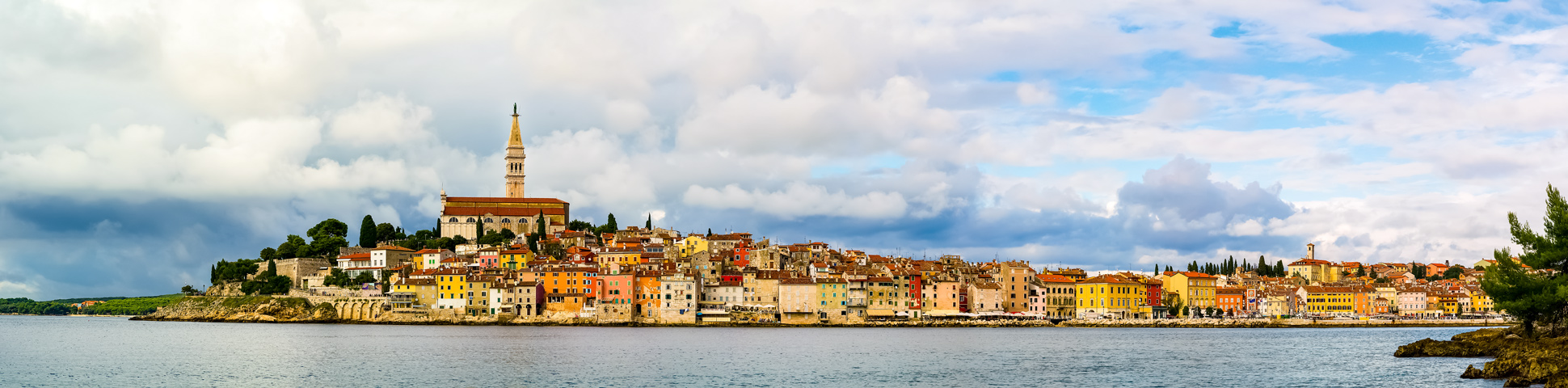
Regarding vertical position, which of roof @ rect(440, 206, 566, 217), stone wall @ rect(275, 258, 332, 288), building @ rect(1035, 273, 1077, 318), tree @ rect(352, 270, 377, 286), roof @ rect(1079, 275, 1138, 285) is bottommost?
building @ rect(1035, 273, 1077, 318)

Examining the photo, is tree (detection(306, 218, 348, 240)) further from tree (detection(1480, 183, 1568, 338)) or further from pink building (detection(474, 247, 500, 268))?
tree (detection(1480, 183, 1568, 338))

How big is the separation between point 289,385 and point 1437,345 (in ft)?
129

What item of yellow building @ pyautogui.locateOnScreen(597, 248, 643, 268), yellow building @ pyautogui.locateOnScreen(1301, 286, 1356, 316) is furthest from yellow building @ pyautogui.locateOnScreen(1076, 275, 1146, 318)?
yellow building @ pyautogui.locateOnScreen(597, 248, 643, 268)

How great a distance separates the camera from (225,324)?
89.9 m

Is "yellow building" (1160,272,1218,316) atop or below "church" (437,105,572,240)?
below

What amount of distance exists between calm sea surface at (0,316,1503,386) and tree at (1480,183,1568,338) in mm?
2623

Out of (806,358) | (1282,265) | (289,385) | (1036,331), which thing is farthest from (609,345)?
(1282,265)

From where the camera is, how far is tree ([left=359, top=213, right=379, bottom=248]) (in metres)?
103

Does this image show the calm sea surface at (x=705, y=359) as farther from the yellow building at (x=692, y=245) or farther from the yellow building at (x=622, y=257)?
the yellow building at (x=692, y=245)

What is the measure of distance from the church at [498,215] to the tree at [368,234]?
8225 mm

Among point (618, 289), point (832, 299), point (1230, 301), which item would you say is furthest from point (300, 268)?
point (1230, 301)

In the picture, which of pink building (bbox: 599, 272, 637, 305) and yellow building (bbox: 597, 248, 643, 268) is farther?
yellow building (bbox: 597, 248, 643, 268)

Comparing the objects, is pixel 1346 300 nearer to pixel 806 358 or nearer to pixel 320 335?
pixel 806 358

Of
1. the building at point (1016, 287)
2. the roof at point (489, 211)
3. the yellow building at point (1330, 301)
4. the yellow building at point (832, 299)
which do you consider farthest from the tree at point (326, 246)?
the yellow building at point (1330, 301)
